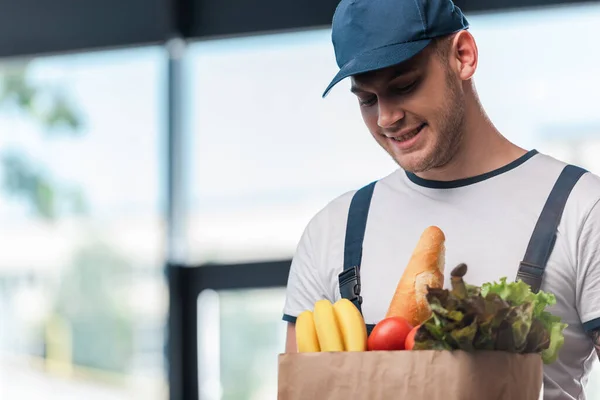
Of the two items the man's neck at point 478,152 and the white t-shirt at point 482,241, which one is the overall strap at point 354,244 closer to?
the white t-shirt at point 482,241

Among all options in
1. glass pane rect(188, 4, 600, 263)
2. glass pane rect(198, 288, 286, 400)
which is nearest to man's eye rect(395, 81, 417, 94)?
glass pane rect(188, 4, 600, 263)

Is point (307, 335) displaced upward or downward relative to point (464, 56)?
downward

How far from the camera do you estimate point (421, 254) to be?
1.38 m

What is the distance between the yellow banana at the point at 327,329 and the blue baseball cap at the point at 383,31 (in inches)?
14.9

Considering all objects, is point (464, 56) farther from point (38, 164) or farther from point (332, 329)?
point (38, 164)

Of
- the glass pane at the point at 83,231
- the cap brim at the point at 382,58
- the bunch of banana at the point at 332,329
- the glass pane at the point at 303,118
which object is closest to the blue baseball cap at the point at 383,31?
the cap brim at the point at 382,58

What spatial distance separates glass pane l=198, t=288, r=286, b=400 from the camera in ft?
13.5

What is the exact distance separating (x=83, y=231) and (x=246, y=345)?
865 millimetres

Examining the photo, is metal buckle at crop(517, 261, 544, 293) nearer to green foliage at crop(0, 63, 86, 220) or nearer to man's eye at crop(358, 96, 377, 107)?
man's eye at crop(358, 96, 377, 107)

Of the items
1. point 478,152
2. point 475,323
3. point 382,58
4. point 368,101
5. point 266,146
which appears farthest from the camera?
point 266,146

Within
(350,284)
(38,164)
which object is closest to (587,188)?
(350,284)

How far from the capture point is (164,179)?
4309mm

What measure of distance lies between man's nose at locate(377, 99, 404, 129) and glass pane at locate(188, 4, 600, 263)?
243cm

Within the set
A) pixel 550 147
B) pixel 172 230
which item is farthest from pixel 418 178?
pixel 172 230
